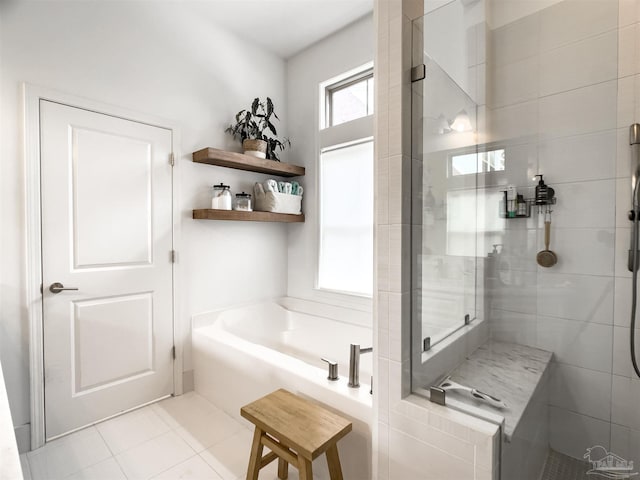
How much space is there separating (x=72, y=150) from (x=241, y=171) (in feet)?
4.02

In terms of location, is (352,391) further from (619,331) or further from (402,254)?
(619,331)

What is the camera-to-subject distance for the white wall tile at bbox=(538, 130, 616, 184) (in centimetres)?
112

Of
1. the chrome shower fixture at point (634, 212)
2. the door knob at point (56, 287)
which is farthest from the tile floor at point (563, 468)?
the door knob at point (56, 287)

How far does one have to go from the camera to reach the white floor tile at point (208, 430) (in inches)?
77.7

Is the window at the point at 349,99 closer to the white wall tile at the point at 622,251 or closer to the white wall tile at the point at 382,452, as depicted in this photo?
the white wall tile at the point at 622,251

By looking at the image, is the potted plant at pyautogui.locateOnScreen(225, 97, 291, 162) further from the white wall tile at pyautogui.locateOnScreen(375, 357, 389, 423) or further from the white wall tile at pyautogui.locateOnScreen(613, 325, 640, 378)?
the white wall tile at pyautogui.locateOnScreen(613, 325, 640, 378)

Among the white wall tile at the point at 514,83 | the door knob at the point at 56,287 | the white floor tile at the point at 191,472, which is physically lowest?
the white floor tile at the point at 191,472

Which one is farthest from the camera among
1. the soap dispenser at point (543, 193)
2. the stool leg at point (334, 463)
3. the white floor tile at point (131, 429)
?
the white floor tile at point (131, 429)

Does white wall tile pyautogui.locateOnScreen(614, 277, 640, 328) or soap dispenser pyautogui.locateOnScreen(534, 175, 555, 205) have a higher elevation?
soap dispenser pyautogui.locateOnScreen(534, 175, 555, 205)

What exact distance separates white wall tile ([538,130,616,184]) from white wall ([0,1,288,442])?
2316 mm

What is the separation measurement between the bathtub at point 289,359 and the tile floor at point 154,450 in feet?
0.62

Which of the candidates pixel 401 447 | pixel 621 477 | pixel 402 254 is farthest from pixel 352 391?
pixel 621 477

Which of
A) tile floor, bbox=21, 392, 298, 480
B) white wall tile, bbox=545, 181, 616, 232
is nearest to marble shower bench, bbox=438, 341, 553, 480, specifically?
white wall tile, bbox=545, 181, 616, 232

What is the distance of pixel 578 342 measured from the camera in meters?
1.20
